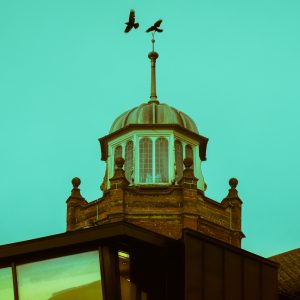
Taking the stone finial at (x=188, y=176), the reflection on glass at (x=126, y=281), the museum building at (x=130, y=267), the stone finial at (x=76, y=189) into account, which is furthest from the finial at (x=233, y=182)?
the reflection on glass at (x=126, y=281)

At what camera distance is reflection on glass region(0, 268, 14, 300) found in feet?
96.2

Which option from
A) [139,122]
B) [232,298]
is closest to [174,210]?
[139,122]

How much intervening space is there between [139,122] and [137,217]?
4722mm

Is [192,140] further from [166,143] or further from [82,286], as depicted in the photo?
[82,286]

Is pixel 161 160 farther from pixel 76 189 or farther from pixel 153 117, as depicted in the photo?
pixel 76 189

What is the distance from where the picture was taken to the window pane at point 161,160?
149 feet

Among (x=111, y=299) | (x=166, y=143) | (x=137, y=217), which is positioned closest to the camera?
(x=111, y=299)

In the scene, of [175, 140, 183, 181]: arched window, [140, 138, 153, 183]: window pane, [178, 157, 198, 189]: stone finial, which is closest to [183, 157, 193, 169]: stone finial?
[178, 157, 198, 189]: stone finial

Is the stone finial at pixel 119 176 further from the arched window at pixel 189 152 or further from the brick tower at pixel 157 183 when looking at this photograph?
the arched window at pixel 189 152

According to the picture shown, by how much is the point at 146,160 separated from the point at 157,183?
1204 mm

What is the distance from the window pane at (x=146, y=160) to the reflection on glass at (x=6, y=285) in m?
16.2

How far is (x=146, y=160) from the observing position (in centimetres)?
4572

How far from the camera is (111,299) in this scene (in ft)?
93.6

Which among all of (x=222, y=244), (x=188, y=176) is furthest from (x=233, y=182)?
(x=222, y=244)
